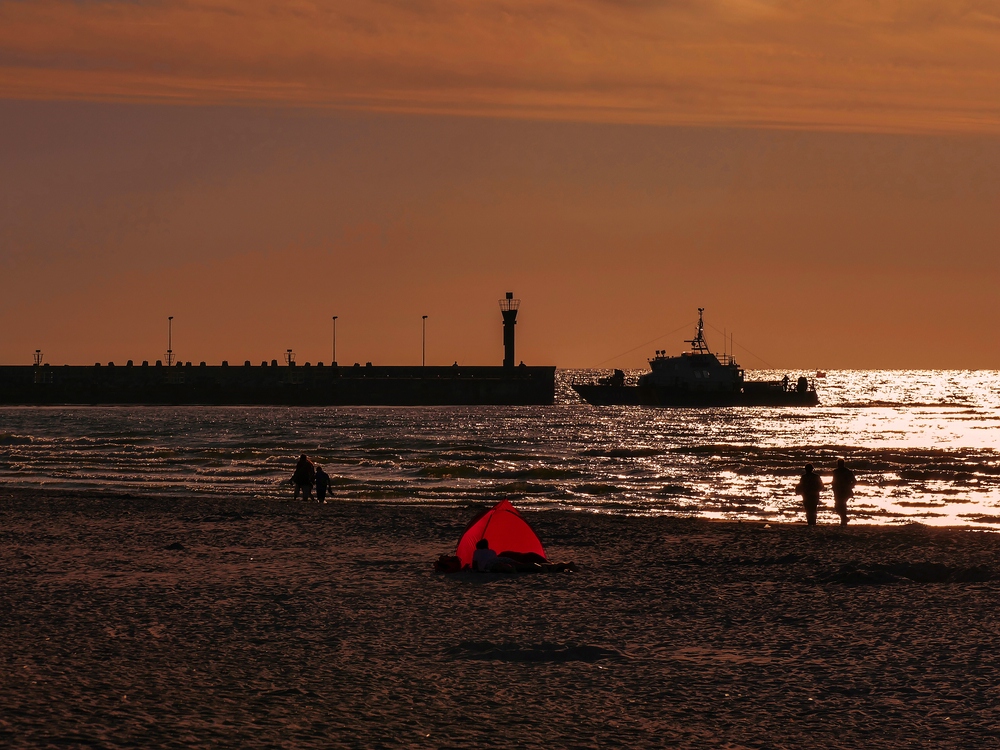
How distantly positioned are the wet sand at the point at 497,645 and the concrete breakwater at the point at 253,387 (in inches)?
4315

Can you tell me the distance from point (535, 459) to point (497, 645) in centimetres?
4082

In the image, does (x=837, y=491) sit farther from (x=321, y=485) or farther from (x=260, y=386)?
(x=260, y=386)

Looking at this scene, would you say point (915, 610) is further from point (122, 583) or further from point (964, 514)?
point (964, 514)

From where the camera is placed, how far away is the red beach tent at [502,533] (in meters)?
17.4

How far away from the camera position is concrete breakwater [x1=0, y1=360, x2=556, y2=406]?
416 ft

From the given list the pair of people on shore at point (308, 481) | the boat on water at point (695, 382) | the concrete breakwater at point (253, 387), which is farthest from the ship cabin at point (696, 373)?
the pair of people on shore at point (308, 481)

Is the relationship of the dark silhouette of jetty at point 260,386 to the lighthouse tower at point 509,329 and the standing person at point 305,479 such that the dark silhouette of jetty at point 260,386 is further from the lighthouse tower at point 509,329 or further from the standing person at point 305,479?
the standing person at point 305,479

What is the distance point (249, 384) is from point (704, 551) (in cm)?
11687

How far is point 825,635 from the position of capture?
12180 mm

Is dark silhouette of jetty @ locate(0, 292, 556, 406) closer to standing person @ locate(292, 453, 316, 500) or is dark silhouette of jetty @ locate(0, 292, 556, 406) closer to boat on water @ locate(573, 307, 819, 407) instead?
boat on water @ locate(573, 307, 819, 407)

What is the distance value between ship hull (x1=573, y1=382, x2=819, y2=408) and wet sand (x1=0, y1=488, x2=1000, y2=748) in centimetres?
8252

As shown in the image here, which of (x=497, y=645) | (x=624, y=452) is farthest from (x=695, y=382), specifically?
(x=497, y=645)

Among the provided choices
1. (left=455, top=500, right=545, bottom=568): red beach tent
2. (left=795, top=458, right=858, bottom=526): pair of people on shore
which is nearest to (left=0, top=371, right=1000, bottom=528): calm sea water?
(left=795, top=458, right=858, bottom=526): pair of people on shore

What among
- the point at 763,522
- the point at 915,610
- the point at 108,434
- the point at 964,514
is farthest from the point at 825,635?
the point at 108,434
